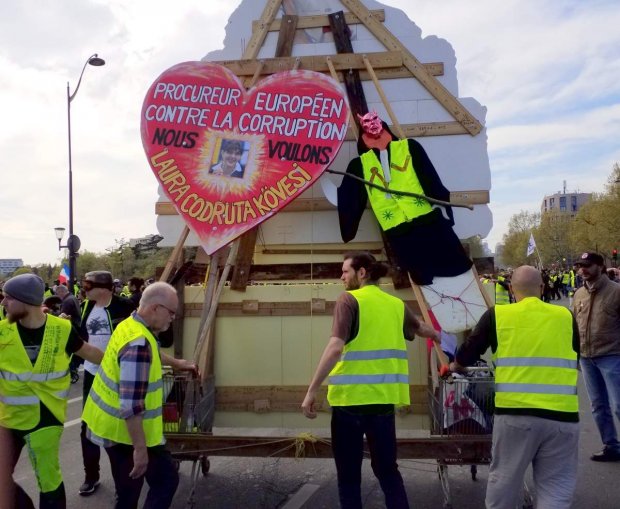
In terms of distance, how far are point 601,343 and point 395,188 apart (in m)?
2.33

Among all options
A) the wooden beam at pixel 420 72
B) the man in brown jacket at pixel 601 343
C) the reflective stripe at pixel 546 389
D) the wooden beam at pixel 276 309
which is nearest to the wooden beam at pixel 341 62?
the wooden beam at pixel 420 72

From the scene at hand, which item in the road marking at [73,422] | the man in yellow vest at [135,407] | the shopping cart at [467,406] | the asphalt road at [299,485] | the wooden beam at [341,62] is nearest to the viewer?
the man in yellow vest at [135,407]

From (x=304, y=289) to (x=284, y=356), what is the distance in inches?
24.1

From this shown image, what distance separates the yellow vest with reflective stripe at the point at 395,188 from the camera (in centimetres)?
495

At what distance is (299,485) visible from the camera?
473cm

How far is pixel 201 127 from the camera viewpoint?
4.95 m

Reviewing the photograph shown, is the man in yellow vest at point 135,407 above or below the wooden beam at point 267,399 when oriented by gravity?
above

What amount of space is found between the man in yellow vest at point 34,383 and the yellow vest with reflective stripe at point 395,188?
2816 millimetres

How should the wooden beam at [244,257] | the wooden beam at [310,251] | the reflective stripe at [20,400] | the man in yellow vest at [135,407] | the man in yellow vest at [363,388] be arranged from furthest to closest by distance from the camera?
the wooden beam at [310,251]
the wooden beam at [244,257]
the man in yellow vest at [363,388]
the reflective stripe at [20,400]
the man in yellow vest at [135,407]

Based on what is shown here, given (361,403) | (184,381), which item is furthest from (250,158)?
(361,403)

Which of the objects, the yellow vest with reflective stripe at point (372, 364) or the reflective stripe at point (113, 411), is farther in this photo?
the yellow vest with reflective stripe at point (372, 364)

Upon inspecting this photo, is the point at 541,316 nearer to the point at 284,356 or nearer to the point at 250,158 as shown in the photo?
the point at 284,356

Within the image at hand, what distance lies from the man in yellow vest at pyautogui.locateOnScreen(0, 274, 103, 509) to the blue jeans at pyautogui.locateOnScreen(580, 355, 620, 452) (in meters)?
4.49

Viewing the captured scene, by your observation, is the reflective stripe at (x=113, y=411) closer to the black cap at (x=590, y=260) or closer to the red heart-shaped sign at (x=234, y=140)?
the red heart-shaped sign at (x=234, y=140)
